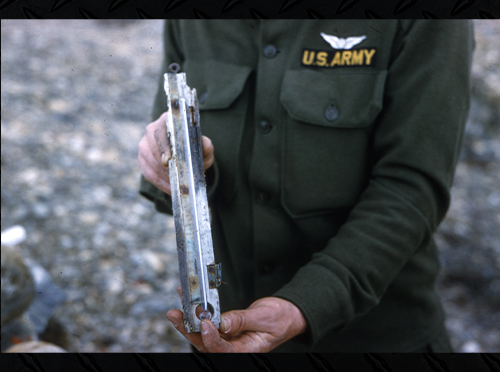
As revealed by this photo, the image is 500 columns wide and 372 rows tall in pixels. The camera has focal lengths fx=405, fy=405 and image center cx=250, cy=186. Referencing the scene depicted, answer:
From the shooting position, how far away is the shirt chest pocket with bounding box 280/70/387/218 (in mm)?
1135

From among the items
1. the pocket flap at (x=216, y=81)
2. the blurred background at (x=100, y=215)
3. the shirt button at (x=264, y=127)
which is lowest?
the blurred background at (x=100, y=215)

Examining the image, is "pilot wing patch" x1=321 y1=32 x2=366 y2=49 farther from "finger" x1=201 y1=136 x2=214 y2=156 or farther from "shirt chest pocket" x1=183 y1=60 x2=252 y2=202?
"finger" x1=201 y1=136 x2=214 y2=156

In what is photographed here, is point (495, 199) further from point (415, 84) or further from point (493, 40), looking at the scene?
point (415, 84)

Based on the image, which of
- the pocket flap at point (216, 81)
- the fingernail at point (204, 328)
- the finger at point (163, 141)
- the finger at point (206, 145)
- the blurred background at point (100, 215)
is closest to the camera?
the fingernail at point (204, 328)

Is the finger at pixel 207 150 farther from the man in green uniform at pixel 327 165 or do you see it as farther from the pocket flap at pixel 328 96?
the pocket flap at pixel 328 96

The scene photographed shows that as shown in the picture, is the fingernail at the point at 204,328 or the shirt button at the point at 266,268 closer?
the fingernail at the point at 204,328

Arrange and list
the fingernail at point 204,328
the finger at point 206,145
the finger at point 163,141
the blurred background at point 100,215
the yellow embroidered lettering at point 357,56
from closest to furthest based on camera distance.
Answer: the fingernail at point 204,328
the finger at point 163,141
the finger at point 206,145
the yellow embroidered lettering at point 357,56
the blurred background at point 100,215

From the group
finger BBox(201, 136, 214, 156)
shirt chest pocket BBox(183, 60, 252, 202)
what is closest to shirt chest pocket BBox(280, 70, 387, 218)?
shirt chest pocket BBox(183, 60, 252, 202)

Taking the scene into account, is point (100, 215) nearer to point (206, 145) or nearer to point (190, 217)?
point (206, 145)

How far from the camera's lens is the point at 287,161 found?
1166mm

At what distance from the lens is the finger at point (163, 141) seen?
89 cm

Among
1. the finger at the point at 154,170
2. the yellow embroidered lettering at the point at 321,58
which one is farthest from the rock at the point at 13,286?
the yellow embroidered lettering at the point at 321,58

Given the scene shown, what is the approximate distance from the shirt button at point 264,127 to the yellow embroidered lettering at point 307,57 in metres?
0.20
